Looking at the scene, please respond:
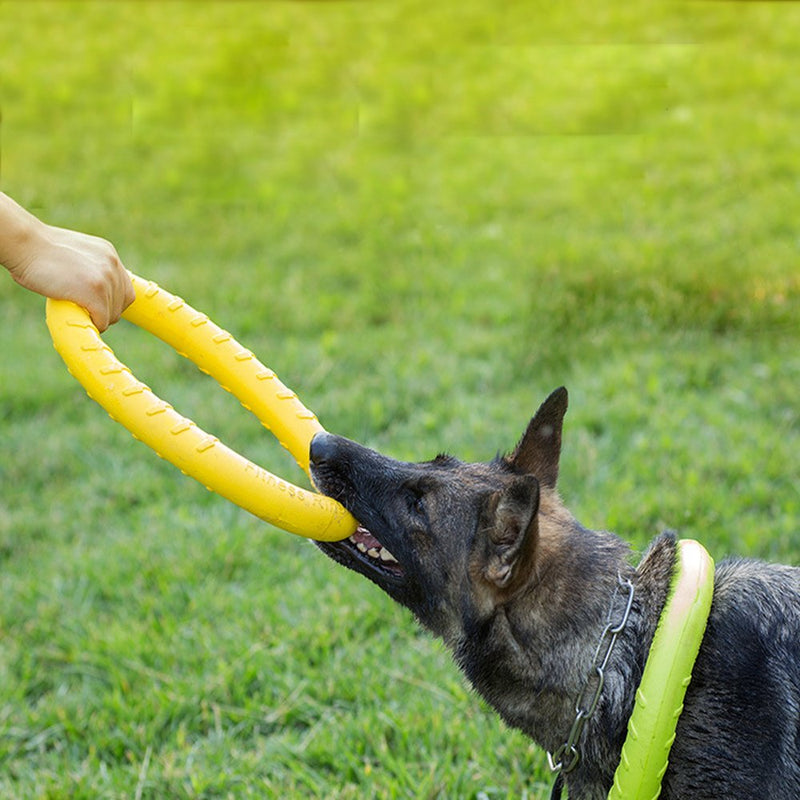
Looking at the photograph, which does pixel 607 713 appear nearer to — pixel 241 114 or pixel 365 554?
pixel 365 554

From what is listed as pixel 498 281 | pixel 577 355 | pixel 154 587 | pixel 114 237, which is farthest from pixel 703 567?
pixel 114 237

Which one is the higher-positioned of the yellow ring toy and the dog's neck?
the yellow ring toy

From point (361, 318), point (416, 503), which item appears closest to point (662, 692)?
point (416, 503)

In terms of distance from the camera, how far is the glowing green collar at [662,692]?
2916mm

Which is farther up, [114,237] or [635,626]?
[635,626]

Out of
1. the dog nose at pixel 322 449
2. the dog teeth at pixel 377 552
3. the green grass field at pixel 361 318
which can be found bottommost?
the green grass field at pixel 361 318

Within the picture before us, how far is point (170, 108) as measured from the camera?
40.1 feet

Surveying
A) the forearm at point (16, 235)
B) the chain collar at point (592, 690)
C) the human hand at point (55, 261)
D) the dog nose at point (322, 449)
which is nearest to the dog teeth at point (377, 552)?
the dog nose at point (322, 449)

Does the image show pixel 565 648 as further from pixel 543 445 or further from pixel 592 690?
pixel 543 445

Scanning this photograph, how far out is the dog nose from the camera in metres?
3.62

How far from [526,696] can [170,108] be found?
33.9 ft

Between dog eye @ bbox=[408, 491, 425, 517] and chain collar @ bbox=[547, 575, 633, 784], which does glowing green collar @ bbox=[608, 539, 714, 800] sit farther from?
dog eye @ bbox=[408, 491, 425, 517]

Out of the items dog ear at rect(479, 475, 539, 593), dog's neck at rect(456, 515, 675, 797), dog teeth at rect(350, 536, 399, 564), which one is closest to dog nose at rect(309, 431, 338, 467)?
dog teeth at rect(350, 536, 399, 564)

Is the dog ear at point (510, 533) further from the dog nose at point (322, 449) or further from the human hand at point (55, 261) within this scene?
the human hand at point (55, 261)
